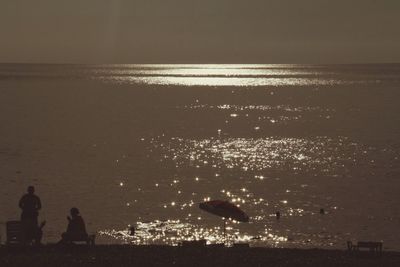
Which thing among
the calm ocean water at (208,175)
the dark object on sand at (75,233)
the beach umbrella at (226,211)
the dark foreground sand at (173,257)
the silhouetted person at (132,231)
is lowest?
the dark foreground sand at (173,257)

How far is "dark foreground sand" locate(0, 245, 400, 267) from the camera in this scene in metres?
17.7

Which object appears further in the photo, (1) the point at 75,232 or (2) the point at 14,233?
(2) the point at 14,233

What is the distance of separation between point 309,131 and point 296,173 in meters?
34.0

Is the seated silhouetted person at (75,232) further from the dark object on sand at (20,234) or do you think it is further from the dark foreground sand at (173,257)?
the dark object on sand at (20,234)

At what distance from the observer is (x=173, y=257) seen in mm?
18547

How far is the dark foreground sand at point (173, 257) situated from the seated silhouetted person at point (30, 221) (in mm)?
376

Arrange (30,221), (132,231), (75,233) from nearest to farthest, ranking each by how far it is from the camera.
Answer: (75,233) → (30,221) → (132,231)

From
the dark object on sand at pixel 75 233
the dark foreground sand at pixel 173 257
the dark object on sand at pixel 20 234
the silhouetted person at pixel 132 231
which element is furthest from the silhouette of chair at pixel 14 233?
the silhouetted person at pixel 132 231

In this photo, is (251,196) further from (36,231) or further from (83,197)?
(36,231)

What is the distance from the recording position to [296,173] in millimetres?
48719

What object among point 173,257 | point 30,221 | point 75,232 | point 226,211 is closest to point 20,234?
point 30,221

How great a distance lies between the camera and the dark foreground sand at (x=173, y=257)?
17.7m

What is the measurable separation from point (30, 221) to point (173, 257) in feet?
13.1

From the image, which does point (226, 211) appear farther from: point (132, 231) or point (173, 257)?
point (173, 257)
